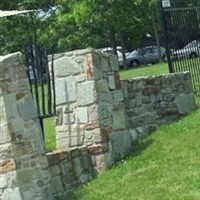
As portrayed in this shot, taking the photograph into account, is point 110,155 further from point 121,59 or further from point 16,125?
point 121,59

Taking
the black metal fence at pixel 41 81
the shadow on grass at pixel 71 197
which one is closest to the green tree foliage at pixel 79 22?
the black metal fence at pixel 41 81

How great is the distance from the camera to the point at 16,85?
8.09 m

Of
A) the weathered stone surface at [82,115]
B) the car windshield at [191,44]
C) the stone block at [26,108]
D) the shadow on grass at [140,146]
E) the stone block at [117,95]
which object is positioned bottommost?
the shadow on grass at [140,146]

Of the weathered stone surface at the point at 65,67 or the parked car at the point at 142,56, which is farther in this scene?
the parked car at the point at 142,56

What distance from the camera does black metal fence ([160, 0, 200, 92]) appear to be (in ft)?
48.2

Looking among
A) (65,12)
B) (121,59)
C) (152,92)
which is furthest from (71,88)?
(121,59)

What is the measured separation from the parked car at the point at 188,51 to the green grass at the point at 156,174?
179 inches

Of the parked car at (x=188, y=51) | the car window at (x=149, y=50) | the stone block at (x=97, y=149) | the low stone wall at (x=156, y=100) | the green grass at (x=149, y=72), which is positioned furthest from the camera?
the car window at (x=149, y=50)

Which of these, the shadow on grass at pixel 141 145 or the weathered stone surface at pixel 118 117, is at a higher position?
the weathered stone surface at pixel 118 117

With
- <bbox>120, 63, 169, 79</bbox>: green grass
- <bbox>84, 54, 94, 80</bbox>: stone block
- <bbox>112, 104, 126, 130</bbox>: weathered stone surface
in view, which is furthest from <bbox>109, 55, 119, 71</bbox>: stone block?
<bbox>120, 63, 169, 79</bbox>: green grass

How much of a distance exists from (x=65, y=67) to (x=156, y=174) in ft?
6.79

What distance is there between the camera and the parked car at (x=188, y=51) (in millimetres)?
14805

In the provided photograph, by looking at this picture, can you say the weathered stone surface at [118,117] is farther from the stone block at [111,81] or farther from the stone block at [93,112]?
the stone block at [93,112]

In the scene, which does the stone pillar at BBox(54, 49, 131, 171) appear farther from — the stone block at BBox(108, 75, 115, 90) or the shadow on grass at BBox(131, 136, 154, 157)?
the shadow on grass at BBox(131, 136, 154, 157)
